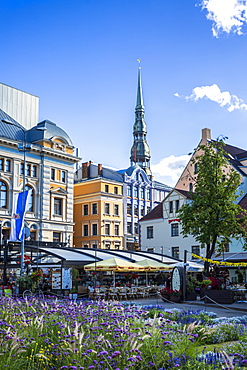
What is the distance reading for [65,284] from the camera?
29.6 meters

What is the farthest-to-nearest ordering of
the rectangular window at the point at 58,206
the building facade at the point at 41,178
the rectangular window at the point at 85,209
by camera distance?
the rectangular window at the point at 85,209
the rectangular window at the point at 58,206
the building facade at the point at 41,178

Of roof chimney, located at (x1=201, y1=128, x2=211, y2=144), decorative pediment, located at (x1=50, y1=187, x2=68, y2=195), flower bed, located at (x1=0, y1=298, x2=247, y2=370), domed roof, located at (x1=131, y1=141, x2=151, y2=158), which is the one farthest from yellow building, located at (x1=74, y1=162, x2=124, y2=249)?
flower bed, located at (x1=0, y1=298, x2=247, y2=370)

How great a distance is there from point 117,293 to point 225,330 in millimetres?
18767

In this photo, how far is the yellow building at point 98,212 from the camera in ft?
215

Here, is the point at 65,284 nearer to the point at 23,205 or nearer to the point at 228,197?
the point at 23,205

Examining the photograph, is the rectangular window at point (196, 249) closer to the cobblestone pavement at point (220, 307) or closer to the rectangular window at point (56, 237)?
the rectangular window at point (56, 237)

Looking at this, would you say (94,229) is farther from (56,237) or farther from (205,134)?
(205,134)

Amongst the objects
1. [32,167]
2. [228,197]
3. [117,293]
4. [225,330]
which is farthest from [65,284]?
[32,167]

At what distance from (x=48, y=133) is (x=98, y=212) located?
49.4ft

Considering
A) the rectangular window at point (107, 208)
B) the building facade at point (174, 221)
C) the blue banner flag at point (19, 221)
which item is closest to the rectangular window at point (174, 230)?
the building facade at point (174, 221)

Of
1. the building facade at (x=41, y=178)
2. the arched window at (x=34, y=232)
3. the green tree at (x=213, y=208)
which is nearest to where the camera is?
the green tree at (x=213, y=208)

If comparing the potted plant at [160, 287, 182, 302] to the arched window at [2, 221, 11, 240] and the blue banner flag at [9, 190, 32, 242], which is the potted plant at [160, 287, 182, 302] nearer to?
the blue banner flag at [9, 190, 32, 242]

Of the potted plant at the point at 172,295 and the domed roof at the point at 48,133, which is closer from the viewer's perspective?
the potted plant at the point at 172,295

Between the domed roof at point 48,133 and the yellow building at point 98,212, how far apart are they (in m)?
10.1
